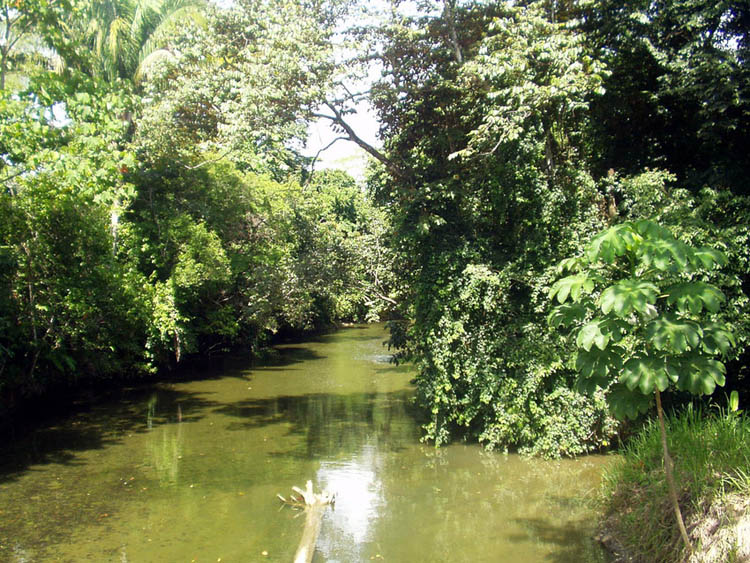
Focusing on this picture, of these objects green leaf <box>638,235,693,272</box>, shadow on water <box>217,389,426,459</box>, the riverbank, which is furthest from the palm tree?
green leaf <box>638,235,693,272</box>

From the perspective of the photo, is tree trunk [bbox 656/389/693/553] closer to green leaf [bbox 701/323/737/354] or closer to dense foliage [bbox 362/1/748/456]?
green leaf [bbox 701/323/737/354]

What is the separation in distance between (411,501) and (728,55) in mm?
7477

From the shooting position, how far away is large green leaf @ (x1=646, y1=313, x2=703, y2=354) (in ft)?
11.3

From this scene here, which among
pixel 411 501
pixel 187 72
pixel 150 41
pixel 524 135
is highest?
pixel 150 41

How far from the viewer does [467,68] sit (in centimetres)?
902

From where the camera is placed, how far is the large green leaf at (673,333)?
344 cm

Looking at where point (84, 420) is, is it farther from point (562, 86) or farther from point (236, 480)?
point (562, 86)

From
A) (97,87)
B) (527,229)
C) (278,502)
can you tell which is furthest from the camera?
(527,229)

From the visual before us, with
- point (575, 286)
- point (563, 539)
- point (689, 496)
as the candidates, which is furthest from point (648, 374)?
point (563, 539)

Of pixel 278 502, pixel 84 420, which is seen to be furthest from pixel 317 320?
pixel 278 502

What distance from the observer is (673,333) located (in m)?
3.50

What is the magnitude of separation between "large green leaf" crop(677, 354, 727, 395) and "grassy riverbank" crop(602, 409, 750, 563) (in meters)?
1.48

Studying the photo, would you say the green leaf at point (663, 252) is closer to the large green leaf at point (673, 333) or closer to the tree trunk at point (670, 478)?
the large green leaf at point (673, 333)

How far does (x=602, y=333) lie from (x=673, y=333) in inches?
15.9
